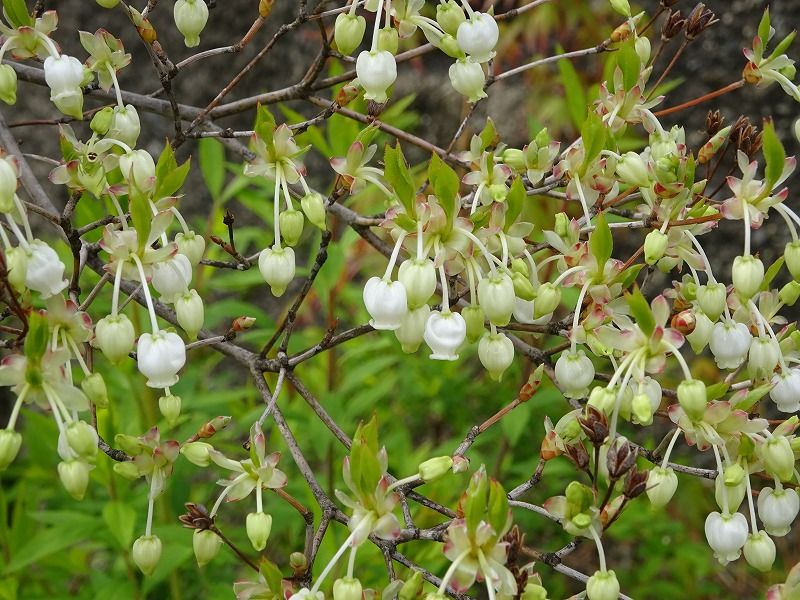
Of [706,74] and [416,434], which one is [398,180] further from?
[706,74]

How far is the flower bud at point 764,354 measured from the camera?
1.08 metres

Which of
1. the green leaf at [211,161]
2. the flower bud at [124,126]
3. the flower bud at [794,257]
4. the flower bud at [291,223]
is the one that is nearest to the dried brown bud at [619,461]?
the flower bud at [794,257]

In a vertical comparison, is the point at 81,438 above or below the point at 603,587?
above

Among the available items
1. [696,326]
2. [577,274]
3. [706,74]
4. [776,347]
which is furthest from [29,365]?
[706,74]

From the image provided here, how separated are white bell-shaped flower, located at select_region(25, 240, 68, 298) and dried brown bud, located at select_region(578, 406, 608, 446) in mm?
532

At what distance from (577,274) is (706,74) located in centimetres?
243

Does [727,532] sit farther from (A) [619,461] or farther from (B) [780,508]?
(A) [619,461]

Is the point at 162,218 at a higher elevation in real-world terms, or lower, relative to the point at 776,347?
higher

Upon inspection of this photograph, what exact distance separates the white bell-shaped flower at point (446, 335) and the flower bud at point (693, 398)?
0.23 m

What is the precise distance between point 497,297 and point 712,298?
0.26 m

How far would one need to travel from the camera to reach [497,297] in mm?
979

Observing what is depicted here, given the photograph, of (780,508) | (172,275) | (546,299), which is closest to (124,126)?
(172,275)

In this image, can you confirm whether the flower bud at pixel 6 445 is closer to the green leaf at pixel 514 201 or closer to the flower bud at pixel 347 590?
the flower bud at pixel 347 590

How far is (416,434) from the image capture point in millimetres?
3229
